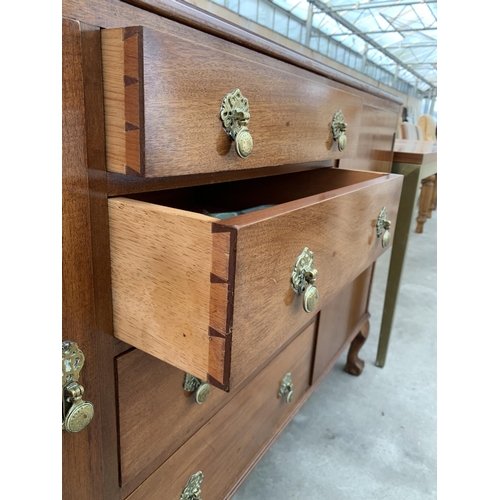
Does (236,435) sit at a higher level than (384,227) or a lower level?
lower

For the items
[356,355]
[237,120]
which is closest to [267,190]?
[237,120]

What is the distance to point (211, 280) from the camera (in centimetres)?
30

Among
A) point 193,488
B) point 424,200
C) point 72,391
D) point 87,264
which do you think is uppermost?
point 87,264

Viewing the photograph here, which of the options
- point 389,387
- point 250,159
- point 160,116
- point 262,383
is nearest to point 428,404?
point 389,387

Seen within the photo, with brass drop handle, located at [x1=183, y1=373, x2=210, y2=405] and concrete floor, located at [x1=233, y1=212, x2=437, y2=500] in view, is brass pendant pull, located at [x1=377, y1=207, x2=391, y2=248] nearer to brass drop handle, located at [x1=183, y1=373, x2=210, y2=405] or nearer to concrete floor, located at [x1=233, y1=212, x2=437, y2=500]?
brass drop handle, located at [x1=183, y1=373, x2=210, y2=405]

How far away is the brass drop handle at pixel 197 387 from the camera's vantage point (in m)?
0.48

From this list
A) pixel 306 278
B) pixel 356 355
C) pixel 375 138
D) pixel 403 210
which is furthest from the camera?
pixel 356 355

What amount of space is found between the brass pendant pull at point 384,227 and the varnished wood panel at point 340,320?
191mm

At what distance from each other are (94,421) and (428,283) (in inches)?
75.4

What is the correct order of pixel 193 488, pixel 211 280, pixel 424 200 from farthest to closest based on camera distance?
pixel 424 200 < pixel 193 488 < pixel 211 280

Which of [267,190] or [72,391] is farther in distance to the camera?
[267,190]

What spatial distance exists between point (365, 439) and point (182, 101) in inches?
35.6

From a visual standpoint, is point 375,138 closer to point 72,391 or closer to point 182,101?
point 182,101
